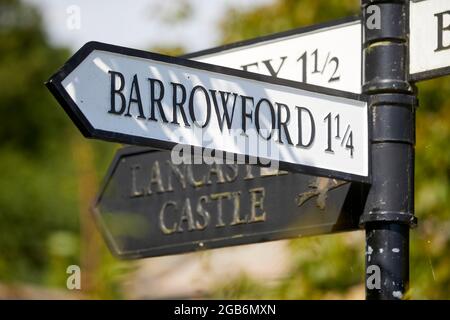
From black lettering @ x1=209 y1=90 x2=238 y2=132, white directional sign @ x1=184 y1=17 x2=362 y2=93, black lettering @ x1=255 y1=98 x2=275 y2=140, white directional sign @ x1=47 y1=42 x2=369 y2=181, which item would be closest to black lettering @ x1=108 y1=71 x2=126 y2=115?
white directional sign @ x1=47 y1=42 x2=369 y2=181

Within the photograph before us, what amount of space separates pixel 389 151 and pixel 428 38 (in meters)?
0.30

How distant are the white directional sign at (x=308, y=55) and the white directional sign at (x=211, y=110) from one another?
6.2 inches

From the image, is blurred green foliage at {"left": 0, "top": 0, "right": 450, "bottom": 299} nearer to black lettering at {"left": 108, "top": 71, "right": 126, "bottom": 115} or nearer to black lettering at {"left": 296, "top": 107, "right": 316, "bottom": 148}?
black lettering at {"left": 296, "top": 107, "right": 316, "bottom": 148}

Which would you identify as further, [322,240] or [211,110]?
[322,240]

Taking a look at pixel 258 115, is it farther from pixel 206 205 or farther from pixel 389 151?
pixel 206 205

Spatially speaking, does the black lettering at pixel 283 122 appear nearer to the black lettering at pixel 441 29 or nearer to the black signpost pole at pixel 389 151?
the black signpost pole at pixel 389 151

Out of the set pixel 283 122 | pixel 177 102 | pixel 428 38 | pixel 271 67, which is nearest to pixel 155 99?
pixel 177 102

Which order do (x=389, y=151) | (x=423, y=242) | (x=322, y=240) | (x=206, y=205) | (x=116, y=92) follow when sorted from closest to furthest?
(x=116, y=92) < (x=389, y=151) < (x=206, y=205) < (x=423, y=242) < (x=322, y=240)

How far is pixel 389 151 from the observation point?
3111 mm

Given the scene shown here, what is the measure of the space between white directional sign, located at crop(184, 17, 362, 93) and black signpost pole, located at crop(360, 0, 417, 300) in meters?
0.08

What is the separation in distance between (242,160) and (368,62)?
1.56 ft

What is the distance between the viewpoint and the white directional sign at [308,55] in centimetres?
329

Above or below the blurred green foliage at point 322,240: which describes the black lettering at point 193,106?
below

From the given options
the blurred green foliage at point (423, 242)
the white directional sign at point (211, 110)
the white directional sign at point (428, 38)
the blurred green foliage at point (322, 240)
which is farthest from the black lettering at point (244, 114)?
the blurred green foliage at point (423, 242)
